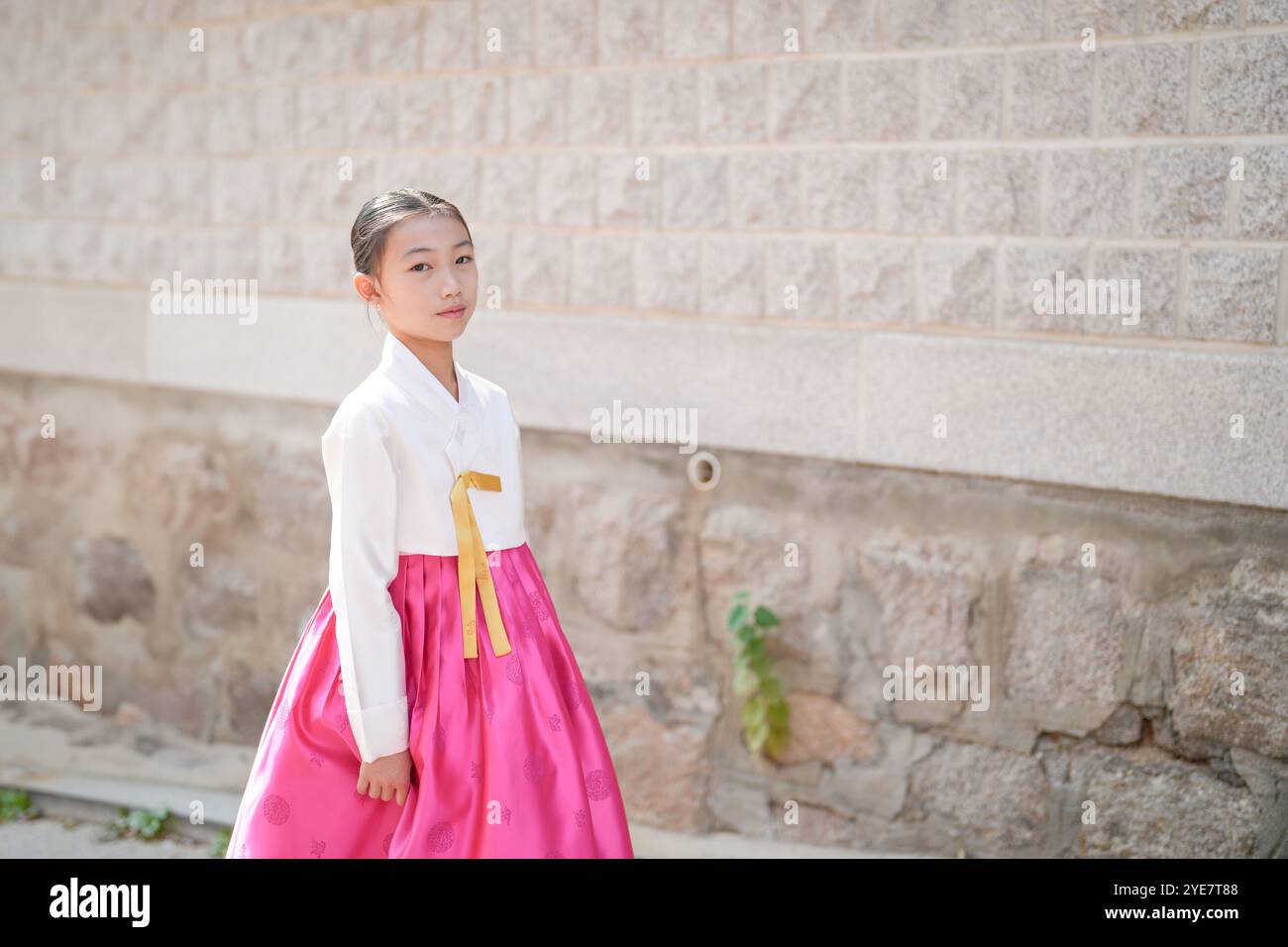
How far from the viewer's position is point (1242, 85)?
3.50m

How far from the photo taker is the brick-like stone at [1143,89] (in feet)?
11.8

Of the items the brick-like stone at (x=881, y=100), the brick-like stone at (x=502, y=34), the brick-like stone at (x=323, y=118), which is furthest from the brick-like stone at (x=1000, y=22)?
the brick-like stone at (x=323, y=118)

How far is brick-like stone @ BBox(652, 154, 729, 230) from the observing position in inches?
169

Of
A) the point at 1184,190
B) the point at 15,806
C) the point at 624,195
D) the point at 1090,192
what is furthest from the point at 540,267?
the point at 15,806

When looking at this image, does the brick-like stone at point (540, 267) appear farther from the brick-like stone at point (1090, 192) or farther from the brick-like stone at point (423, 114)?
the brick-like stone at point (1090, 192)

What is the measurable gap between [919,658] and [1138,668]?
2.01 feet

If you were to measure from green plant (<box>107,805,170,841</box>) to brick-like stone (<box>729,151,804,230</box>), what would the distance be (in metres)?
2.68

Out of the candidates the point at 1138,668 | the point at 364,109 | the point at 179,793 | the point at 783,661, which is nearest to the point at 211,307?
the point at 364,109

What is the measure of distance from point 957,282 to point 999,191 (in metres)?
0.26

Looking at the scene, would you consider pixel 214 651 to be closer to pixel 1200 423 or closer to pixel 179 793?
pixel 179 793

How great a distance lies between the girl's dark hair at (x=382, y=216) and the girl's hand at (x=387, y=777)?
3.09 feet

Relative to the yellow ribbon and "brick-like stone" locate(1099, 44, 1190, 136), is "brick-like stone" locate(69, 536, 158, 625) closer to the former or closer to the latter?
the yellow ribbon

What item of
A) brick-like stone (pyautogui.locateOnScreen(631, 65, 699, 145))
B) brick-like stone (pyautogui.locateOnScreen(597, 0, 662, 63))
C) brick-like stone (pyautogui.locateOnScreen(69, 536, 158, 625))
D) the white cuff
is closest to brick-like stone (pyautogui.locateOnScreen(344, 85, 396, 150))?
brick-like stone (pyautogui.locateOnScreen(597, 0, 662, 63))

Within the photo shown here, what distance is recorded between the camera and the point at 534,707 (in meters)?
2.85
